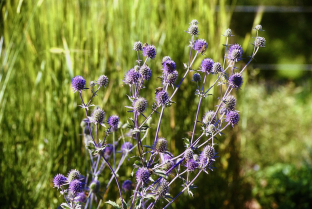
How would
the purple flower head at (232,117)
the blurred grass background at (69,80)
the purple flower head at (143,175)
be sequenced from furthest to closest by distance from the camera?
the blurred grass background at (69,80)
the purple flower head at (232,117)
the purple flower head at (143,175)

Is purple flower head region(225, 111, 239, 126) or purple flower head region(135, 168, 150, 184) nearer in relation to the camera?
purple flower head region(135, 168, 150, 184)

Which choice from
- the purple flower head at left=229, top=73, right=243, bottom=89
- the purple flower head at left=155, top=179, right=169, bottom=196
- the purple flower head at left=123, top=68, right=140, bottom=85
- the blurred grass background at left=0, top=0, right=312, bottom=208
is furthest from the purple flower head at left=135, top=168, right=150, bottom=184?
the blurred grass background at left=0, top=0, right=312, bottom=208

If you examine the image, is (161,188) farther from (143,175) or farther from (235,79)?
(235,79)

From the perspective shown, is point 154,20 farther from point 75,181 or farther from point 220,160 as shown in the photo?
point 75,181

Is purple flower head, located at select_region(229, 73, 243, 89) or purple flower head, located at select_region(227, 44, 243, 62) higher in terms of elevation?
purple flower head, located at select_region(227, 44, 243, 62)

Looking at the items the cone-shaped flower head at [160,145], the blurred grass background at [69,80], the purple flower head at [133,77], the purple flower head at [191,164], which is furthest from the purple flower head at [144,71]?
the blurred grass background at [69,80]

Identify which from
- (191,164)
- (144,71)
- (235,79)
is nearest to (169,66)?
(144,71)

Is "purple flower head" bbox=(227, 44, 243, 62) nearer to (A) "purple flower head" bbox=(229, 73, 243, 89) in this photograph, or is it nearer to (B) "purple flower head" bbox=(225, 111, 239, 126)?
(A) "purple flower head" bbox=(229, 73, 243, 89)

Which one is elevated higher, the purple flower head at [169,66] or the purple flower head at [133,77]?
the purple flower head at [169,66]

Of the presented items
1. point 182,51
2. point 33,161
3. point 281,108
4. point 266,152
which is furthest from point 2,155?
point 281,108

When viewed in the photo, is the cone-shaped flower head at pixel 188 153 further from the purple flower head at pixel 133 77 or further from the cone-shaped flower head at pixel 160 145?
the purple flower head at pixel 133 77

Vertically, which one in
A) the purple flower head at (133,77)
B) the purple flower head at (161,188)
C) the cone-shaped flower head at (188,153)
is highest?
the purple flower head at (133,77)
